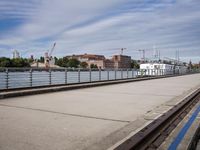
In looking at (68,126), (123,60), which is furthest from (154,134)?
(123,60)

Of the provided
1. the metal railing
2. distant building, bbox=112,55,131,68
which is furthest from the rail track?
distant building, bbox=112,55,131,68

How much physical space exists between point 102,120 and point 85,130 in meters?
1.24

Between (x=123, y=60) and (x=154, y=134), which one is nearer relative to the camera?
(x=154, y=134)

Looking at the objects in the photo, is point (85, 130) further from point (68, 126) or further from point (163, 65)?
point (163, 65)

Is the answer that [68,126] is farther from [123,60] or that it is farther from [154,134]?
[123,60]

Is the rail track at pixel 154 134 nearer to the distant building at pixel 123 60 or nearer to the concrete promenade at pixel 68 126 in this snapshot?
the concrete promenade at pixel 68 126

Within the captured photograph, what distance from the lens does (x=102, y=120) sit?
23.5 ft

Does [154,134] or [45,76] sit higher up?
[45,76]

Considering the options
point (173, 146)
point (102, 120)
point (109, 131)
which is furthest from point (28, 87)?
point (173, 146)

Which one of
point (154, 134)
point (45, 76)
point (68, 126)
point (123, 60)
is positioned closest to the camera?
point (154, 134)

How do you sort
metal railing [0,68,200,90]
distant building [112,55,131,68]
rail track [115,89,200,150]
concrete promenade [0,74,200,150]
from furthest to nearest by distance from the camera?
distant building [112,55,131,68]
metal railing [0,68,200,90]
concrete promenade [0,74,200,150]
rail track [115,89,200,150]

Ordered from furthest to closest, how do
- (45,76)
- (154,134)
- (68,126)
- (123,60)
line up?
(123,60)
(45,76)
(68,126)
(154,134)

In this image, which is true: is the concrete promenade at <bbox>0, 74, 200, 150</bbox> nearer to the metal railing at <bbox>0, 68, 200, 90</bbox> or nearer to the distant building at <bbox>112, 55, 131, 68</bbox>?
the metal railing at <bbox>0, 68, 200, 90</bbox>

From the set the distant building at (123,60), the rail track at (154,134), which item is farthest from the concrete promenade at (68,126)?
the distant building at (123,60)
